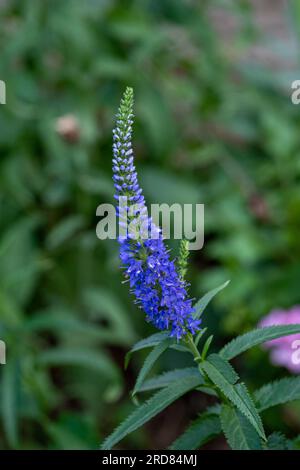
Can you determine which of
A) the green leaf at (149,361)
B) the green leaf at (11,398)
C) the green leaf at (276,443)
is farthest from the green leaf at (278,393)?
the green leaf at (11,398)

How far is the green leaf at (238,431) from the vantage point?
1.35 m

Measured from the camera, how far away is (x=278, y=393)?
1.49 meters

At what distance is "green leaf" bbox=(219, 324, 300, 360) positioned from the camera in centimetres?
130

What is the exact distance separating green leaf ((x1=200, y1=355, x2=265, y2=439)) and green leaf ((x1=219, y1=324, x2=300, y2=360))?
0.05m

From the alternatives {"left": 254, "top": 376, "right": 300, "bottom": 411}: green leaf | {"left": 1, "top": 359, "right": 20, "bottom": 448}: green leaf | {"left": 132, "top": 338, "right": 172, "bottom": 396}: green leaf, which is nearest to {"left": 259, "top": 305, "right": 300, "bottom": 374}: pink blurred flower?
{"left": 1, "top": 359, "right": 20, "bottom": 448}: green leaf

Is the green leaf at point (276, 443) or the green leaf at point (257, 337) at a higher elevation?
the green leaf at point (257, 337)

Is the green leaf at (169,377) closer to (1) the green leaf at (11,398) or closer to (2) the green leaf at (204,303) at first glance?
(2) the green leaf at (204,303)

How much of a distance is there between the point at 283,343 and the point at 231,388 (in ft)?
5.48

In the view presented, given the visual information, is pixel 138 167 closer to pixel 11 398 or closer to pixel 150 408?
pixel 11 398

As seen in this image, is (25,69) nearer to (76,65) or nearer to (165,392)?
(76,65)

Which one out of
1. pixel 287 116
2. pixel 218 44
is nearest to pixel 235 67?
pixel 218 44

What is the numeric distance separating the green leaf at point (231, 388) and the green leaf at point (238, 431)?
10 centimetres

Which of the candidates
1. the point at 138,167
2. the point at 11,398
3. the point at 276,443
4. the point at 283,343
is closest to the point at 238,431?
the point at 276,443

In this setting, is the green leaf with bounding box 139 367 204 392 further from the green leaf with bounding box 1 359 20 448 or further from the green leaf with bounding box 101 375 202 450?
the green leaf with bounding box 1 359 20 448
